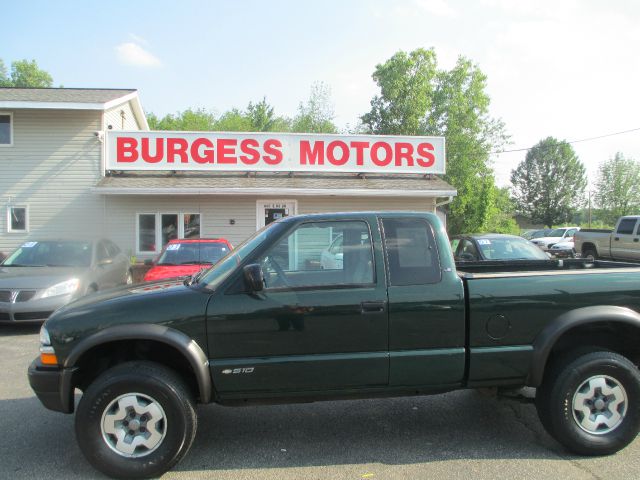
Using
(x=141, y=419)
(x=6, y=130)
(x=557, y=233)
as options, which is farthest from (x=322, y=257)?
(x=557, y=233)

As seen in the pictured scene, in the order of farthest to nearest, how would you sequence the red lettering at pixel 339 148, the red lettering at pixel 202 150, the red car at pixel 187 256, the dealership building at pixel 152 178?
the red lettering at pixel 339 148 < the red lettering at pixel 202 150 < the dealership building at pixel 152 178 < the red car at pixel 187 256

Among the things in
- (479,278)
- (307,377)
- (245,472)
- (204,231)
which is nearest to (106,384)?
(245,472)

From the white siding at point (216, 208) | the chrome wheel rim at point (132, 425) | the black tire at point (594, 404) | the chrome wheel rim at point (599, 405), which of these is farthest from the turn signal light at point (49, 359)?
the white siding at point (216, 208)

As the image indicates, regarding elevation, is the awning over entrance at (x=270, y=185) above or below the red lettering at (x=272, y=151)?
below

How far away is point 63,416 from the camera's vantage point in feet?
14.6

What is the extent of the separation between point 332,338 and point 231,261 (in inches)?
38.5

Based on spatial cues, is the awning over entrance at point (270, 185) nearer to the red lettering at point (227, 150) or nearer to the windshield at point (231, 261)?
the red lettering at point (227, 150)

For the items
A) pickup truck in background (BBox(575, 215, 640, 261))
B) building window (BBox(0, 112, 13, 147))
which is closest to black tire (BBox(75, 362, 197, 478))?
building window (BBox(0, 112, 13, 147))

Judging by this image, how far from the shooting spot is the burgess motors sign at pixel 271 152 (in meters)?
14.8

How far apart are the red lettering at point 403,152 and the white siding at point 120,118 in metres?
9.13

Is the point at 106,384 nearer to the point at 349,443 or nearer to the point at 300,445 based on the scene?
the point at 300,445

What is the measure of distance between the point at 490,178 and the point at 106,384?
33277 millimetres

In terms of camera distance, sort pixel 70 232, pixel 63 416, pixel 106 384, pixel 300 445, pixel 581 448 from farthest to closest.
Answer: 1. pixel 70 232
2. pixel 63 416
3. pixel 300 445
4. pixel 581 448
5. pixel 106 384

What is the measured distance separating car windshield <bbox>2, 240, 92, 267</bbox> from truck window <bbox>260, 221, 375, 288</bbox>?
6.43m
